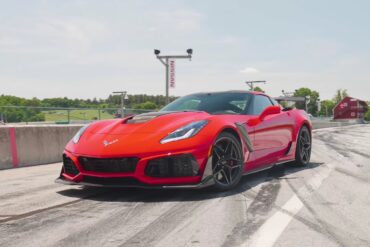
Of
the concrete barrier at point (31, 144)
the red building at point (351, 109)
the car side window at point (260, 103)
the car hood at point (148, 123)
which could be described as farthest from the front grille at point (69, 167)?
the red building at point (351, 109)

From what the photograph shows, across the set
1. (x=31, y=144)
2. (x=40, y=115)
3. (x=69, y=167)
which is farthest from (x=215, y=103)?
(x=40, y=115)

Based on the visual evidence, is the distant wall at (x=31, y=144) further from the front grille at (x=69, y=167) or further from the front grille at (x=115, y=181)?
the front grille at (x=115, y=181)

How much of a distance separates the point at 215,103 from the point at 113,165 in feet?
6.51

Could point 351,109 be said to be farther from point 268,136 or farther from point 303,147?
point 268,136

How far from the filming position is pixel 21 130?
29.9ft

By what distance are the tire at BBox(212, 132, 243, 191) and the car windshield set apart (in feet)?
2.01

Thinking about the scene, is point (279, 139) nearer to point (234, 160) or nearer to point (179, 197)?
point (234, 160)

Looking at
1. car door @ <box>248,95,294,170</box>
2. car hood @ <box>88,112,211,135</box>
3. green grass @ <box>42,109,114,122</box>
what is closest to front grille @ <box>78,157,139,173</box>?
car hood @ <box>88,112,211,135</box>

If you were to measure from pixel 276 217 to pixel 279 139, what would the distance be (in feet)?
9.49

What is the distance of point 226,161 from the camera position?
483cm

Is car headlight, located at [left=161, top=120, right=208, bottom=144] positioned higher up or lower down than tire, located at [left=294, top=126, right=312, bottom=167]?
higher up

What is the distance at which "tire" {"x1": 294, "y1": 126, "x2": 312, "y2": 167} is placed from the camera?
7133 millimetres

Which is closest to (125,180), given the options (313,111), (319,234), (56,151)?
(319,234)

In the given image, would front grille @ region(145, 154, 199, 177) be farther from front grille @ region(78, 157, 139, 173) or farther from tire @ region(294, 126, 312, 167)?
tire @ region(294, 126, 312, 167)
